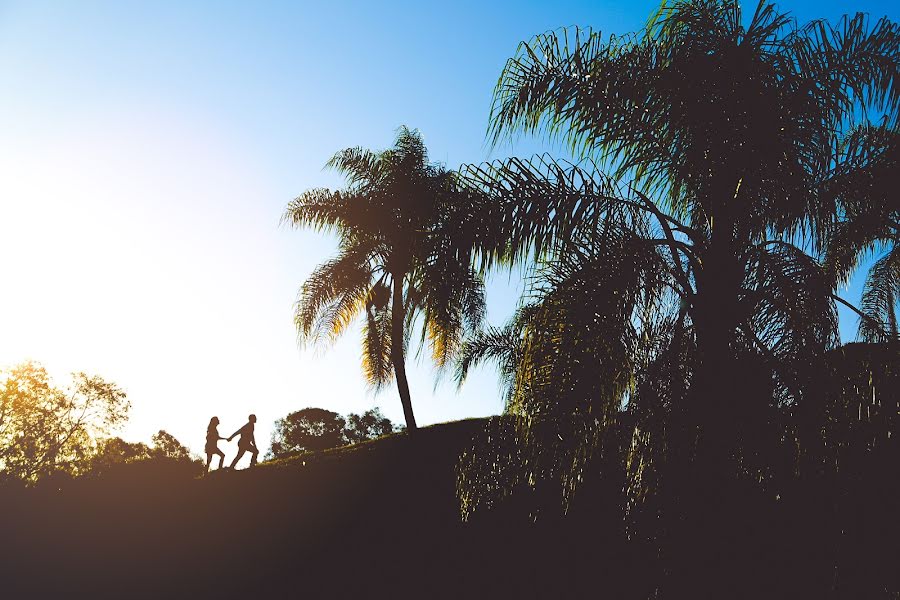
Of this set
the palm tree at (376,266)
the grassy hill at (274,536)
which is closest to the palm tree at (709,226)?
the grassy hill at (274,536)

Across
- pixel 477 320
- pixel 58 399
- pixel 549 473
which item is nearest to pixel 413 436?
pixel 477 320

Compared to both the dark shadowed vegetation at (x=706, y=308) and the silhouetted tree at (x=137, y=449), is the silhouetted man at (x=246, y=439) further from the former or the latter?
the silhouetted tree at (x=137, y=449)

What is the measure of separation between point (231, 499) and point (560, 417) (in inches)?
412

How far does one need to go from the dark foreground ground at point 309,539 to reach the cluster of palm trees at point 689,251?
2194mm

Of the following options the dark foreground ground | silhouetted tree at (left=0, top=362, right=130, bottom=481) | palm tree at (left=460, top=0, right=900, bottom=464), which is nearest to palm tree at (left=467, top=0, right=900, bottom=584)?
palm tree at (left=460, top=0, right=900, bottom=464)

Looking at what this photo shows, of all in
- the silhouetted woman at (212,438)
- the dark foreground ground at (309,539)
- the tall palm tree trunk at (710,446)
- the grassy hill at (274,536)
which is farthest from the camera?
the silhouetted woman at (212,438)

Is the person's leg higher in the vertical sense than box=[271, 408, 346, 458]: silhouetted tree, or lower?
lower

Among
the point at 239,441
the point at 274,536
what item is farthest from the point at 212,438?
the point at 274,536

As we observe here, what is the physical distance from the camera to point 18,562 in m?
10.1

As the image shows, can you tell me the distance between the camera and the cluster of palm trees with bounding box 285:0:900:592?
422cm

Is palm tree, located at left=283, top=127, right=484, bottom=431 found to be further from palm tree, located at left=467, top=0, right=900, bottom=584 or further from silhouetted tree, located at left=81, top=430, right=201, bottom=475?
silhouetted tree, located at left=81, top=430, right=201, bottom=475

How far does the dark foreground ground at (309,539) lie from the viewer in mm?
8664

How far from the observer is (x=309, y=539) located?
10.3 m

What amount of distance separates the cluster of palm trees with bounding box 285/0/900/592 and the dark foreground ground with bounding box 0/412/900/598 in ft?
7.20
